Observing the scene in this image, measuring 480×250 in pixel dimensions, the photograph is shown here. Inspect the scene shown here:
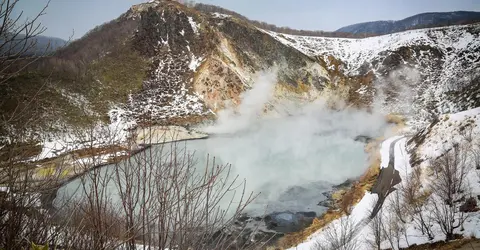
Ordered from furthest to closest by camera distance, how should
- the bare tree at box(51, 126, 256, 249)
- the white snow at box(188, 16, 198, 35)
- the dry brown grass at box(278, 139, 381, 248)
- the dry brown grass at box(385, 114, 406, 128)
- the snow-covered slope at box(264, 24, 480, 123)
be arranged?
the white snow at box(188, 16, 198, 35) → the snow-covered slope at box(264, 24, 480, 123) → the dry brown grass at box(385, 114, 406, 128) → the dry brown grass at box(278, 139, 381, 248) → the bare tree at box(51, 126, 256, 249)


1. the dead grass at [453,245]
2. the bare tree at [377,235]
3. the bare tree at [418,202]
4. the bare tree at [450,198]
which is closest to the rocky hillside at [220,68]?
the bare tree at [418,202]

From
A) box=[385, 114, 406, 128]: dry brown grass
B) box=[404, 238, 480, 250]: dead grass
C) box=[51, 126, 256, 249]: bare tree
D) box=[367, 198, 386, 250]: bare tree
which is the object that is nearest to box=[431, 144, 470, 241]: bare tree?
box=[404, 238, 480, 250]: dead grass

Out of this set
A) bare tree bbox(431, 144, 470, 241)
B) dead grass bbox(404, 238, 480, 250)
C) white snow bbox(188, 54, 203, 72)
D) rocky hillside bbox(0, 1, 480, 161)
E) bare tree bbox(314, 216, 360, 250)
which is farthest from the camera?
white snow bbox(188, 54, 203, 72)

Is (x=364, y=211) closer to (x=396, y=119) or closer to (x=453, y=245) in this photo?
(x=453, y=245)

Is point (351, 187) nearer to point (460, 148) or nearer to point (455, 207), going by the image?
point (460, 148)

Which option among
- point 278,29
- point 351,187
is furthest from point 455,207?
point 278,29

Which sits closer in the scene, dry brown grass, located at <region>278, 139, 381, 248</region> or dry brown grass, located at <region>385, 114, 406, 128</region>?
dry brown grass, located at <region>278, 139, 381, 248</region>

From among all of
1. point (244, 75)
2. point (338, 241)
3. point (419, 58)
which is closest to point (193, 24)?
point (244, 75)

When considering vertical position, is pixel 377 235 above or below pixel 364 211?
above

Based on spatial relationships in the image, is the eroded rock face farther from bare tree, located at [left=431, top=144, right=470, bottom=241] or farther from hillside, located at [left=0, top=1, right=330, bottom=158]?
hillside, located at [left=0, top=1, right=330, bottom=158]
